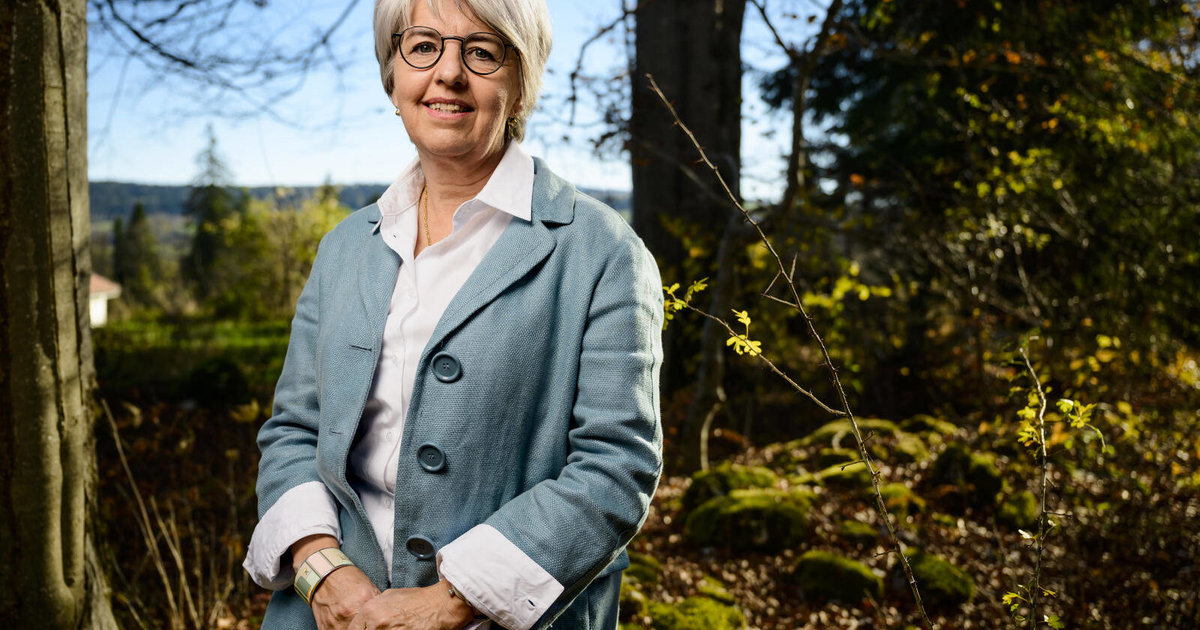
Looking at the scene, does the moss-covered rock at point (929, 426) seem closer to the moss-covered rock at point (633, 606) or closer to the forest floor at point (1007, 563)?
the forest floor at point (1007, 563)

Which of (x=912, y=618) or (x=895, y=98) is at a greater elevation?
(x=895, y=98)

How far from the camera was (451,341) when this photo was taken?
52.3 inches

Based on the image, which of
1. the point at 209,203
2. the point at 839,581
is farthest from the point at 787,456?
the point at 209,203

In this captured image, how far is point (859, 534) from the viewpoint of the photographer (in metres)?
4.64

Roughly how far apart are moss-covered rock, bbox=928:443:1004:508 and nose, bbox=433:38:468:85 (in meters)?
4.95

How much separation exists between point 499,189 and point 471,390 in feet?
1.30

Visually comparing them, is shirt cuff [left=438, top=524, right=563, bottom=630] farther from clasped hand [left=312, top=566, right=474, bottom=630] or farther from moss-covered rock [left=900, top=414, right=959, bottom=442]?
moss-covered rock [left=900, top=414, right=959, bottom=442]

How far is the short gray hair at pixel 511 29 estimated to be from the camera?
4.52 feet

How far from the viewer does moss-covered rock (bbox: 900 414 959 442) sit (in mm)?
6995

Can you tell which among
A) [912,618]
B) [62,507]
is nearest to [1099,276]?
[912,618]

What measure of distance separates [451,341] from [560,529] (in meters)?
0.37

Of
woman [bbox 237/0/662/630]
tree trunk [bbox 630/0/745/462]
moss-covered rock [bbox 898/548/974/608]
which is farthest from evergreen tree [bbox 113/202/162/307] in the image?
woman [bbox 237/0/662/630]

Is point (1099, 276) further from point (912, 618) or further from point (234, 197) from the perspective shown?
point (234, 197)

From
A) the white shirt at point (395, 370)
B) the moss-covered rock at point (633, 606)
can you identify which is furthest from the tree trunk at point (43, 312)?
the moss-covered rock at point (633, 606)
